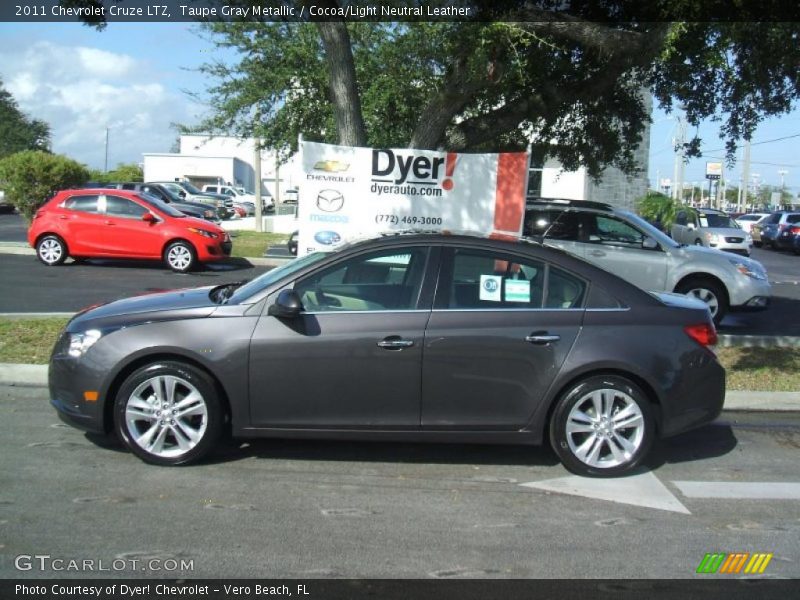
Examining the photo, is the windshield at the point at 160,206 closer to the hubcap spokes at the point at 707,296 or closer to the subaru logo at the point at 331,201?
the subaru logo at the point at 331,201

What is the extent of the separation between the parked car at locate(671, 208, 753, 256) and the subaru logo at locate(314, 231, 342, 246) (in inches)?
724

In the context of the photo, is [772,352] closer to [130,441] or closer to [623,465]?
[623,465]

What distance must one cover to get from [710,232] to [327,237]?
20312 millimetres

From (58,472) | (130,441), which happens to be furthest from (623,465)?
(58,472)

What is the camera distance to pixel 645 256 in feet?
35.3

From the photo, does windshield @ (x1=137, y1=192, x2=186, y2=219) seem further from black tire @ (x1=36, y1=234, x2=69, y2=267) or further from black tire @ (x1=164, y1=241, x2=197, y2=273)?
black tire @ (x1=36, y1=234, x2=69, y2=267)

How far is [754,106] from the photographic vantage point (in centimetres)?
964

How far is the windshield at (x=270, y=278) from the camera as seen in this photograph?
526 cm

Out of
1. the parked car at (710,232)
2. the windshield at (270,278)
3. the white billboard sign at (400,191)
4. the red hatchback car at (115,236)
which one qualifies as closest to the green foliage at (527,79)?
the white billboard sign at (400,191)

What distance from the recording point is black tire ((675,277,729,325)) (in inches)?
426

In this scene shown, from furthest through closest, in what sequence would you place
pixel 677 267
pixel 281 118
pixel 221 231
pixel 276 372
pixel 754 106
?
1. pixel 221 231
2. pixel 281 118
3. pixel 677 267
4. pixel 754 106
5. pixel 276 372

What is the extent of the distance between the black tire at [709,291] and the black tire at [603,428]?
6175mm
